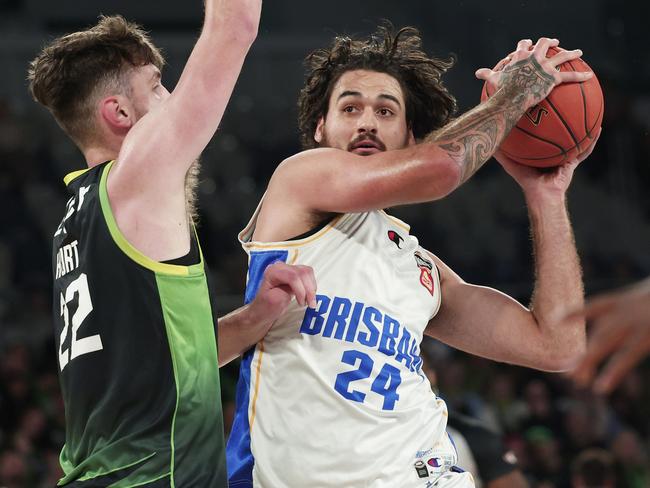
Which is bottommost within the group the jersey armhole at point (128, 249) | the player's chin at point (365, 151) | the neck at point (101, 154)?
the jersey armhole at point (128, 249)

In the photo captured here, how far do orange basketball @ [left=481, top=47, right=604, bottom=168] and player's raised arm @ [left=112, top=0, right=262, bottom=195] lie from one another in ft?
4.17

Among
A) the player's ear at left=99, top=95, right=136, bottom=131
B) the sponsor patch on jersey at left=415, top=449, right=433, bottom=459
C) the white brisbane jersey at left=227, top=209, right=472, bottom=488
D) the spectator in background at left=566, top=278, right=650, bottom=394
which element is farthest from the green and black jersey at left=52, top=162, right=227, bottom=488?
the spectator in background at left=566, top=278, right=650, bottom=394

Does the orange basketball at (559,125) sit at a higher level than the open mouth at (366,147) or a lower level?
higher

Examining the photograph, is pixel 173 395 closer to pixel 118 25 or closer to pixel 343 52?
pixel 118 25

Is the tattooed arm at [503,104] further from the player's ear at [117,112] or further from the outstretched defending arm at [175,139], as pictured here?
the player's ear at [117,112]

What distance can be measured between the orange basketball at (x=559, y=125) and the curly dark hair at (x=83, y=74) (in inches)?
55.6

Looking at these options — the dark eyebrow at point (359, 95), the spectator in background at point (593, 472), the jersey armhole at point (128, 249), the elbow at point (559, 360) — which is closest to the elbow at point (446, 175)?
the dark eyebrow at point (359, 95)

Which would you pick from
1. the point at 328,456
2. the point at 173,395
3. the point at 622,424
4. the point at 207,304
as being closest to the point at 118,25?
the point at 207,304

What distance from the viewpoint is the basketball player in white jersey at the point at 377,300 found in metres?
3.35

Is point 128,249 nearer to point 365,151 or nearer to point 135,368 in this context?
point 135,368

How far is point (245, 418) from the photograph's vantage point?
3.51m

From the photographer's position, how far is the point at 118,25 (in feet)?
10.7

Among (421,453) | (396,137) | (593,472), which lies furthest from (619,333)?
(593,472)

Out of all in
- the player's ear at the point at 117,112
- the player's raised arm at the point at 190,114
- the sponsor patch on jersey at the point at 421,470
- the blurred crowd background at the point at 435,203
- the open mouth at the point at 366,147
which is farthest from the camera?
the blurred crowd background at the point at 435,203
